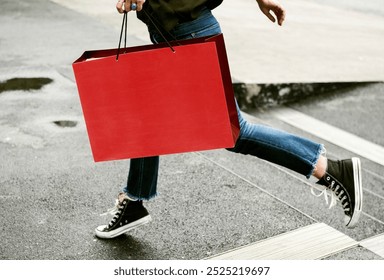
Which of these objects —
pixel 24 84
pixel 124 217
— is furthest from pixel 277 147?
pixel 24 84

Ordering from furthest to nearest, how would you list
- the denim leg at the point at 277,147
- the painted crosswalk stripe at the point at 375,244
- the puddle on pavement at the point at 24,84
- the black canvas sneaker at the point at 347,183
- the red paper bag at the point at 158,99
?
the puddle on pavement at the point at 24,84 < the painted crosswalk stripe at the point at 375,244 < the black canvas sneaker at the point at 347,183 < the denim leg at the point at 277,147 < the red paper bag at the point at 158,99

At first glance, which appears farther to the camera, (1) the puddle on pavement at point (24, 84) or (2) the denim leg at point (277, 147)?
(1) the puddle on pavement at point (24, 84)

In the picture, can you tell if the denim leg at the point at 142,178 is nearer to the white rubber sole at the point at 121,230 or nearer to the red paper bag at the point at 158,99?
the white rubber sole at the point at 121,230

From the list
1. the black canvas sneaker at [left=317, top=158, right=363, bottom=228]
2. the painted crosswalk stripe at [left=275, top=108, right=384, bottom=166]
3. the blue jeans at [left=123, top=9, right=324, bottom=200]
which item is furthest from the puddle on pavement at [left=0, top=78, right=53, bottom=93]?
the black canvas sneaker at [left=317, top=158, right=363, bottom=228]

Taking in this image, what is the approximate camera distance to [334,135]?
16.0ft

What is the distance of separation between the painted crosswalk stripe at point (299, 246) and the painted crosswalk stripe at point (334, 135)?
162cm

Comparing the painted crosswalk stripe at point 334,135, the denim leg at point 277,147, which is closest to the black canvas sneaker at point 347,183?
the denim leg at point 277,147

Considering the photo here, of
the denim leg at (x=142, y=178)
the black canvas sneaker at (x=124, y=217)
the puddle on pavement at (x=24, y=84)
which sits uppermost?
the denim leg at (x=142, y=178)

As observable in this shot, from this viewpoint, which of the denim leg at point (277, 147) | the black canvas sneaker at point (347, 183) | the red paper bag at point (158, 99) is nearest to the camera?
the red paper bag at point (158, 99)

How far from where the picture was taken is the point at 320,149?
8.76 feet

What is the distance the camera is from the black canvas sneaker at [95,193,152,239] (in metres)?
2.78

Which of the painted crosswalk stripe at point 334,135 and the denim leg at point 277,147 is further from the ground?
the denim leg at point 277,147

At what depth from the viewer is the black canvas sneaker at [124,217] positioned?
278 centimetres

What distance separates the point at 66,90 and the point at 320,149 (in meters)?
2.71
